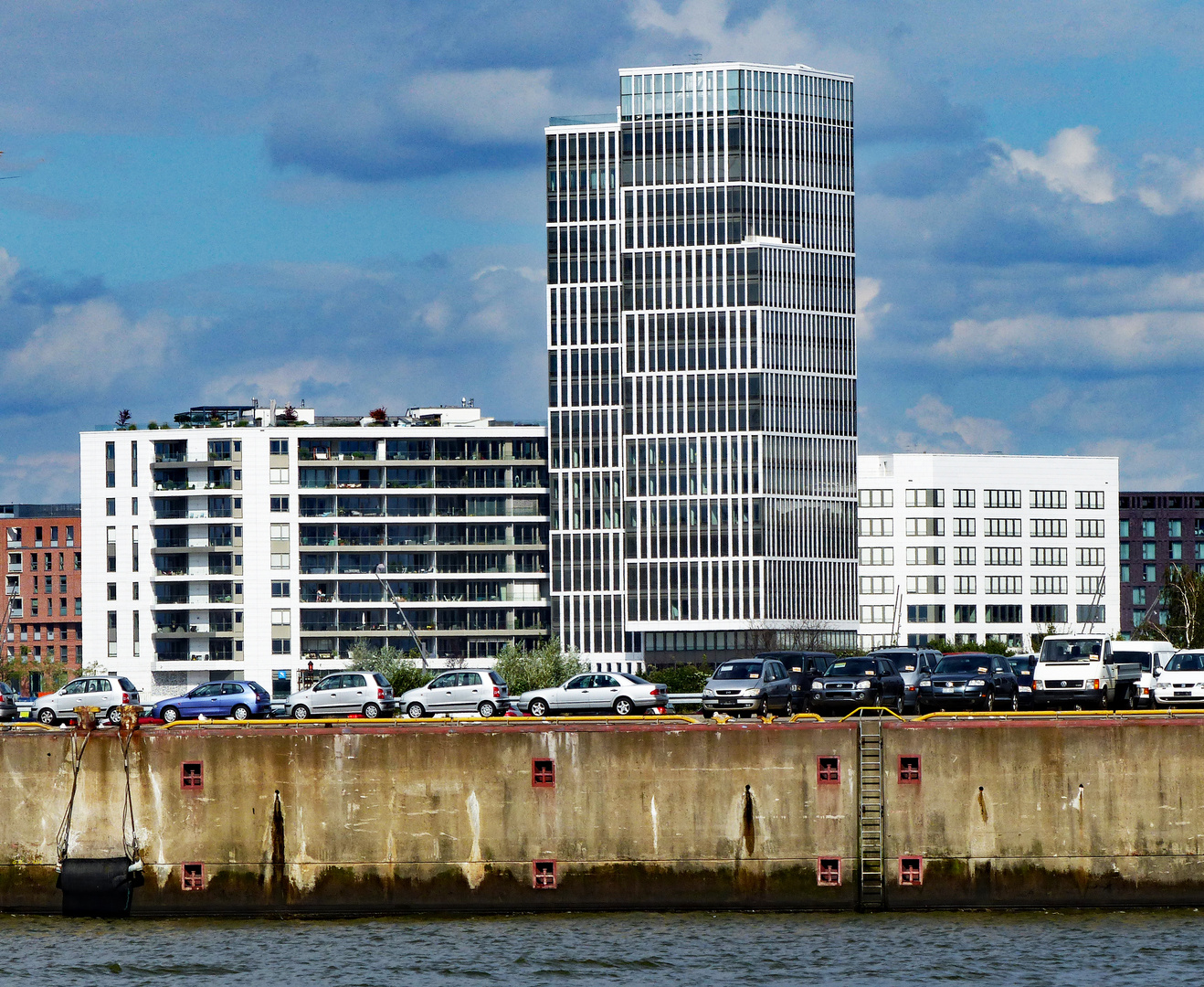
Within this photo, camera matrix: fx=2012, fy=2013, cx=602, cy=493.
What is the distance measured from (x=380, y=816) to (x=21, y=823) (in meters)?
9.85

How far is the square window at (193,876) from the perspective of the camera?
179 ft

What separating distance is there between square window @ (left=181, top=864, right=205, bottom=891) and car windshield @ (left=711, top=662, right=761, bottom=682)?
20904 mm

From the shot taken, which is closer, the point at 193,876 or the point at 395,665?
the point at 193,876

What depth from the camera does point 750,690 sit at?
67.2 m

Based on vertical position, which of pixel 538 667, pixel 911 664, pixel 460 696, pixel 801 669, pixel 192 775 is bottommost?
pixel 538 667

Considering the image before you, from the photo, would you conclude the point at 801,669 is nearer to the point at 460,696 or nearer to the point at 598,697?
the point at 598,697

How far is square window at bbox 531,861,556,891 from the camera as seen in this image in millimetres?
53719

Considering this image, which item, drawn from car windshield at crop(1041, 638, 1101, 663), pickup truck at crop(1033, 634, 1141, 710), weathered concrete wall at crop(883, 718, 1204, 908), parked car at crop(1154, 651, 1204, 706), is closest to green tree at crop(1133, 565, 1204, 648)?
car windshield at crop(1041, 638, 1101, 663)

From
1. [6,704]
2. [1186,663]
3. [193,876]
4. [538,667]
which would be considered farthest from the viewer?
[538,667]

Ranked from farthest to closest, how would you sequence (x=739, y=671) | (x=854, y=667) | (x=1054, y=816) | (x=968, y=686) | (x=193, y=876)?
1. (x=739, y=671)
2. (x=854, y=667)
3. (x=968, y=686)
4. (x=193, y=876)
5. (x=1054, y=816)

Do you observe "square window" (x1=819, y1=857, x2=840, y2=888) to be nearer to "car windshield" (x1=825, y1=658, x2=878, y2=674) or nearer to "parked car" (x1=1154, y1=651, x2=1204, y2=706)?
"car windshield" (x1=825, y1=658, x2=878, y2=674)

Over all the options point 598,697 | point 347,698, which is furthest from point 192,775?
point 598,697

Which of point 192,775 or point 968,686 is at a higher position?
point 968,686

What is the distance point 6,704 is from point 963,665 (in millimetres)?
38853
